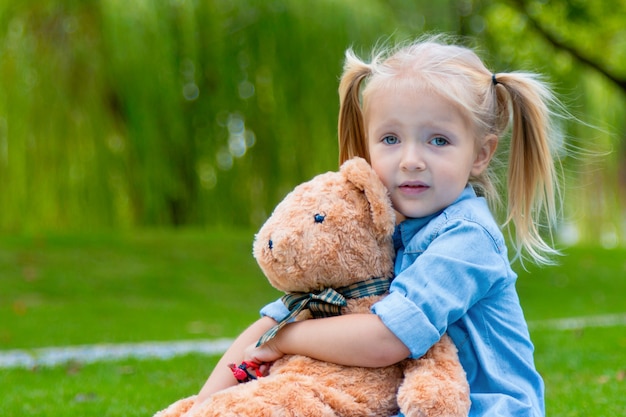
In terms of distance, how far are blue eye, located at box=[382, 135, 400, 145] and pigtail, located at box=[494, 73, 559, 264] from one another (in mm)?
403

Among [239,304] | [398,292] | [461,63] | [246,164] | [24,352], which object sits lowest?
[239,304]

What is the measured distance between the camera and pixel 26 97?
11.8 m

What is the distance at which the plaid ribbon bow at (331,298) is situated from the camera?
2.36 metres

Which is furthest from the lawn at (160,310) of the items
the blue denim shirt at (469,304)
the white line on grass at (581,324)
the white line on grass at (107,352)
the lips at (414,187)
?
the lips at (414,187)

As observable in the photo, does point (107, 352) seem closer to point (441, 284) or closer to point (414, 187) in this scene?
point (414, 187)

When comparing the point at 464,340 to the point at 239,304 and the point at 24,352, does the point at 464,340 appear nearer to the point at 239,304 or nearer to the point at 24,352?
the point at 24,352

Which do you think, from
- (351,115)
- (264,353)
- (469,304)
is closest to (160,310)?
(351,115)

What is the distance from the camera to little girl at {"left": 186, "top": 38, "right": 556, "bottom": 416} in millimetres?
2229

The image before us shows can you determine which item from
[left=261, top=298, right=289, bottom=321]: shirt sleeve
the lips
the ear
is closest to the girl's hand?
[left=261, top=298, right=289, bottom=321]: shirt sleeve

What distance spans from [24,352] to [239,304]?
13.3ft

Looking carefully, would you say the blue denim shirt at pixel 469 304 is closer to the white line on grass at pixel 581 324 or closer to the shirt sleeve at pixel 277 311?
the shirt sleeve at pixel 277 311

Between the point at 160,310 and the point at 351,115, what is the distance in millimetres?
8242

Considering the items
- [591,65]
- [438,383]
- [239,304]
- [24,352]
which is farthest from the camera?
[591,65]

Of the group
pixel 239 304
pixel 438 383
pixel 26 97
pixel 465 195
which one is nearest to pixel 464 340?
pixel 438 383
